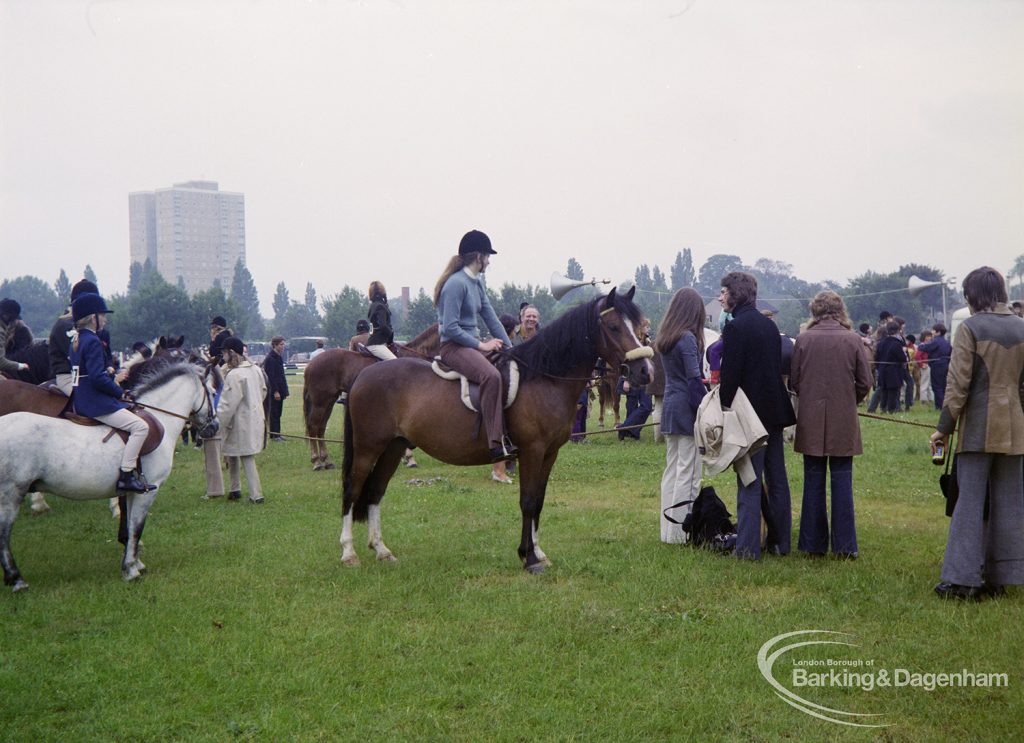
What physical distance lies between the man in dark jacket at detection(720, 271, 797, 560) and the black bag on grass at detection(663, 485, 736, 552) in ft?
0.58

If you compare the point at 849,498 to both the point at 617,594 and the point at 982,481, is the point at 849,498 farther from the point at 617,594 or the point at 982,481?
the point at 617,594

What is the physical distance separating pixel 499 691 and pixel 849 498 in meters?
4.15

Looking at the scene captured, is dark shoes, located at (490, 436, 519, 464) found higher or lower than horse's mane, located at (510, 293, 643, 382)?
lower

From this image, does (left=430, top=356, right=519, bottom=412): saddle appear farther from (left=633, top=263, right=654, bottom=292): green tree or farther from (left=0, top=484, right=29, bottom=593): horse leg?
(left=633, top=263, right=654, bottom=292): green tree

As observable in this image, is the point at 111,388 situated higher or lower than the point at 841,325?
lower

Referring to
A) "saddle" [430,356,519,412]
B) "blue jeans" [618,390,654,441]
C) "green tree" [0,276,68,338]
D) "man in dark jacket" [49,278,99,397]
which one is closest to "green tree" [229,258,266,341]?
"green tree" [0,276,68,338]

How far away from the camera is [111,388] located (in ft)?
25.0

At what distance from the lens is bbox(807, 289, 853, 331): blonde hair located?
7934mm

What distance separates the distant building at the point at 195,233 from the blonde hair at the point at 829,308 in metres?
181

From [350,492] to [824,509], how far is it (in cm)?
454

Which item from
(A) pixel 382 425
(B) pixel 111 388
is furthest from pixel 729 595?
(B) pixel 111 388

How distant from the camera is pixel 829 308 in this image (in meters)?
7.96

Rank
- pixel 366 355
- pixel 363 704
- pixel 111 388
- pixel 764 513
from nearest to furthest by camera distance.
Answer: pixel 363 704, pixel 111 388, pixel 764 513, pixel 366 355

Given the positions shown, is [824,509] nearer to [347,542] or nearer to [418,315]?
[347,542]
